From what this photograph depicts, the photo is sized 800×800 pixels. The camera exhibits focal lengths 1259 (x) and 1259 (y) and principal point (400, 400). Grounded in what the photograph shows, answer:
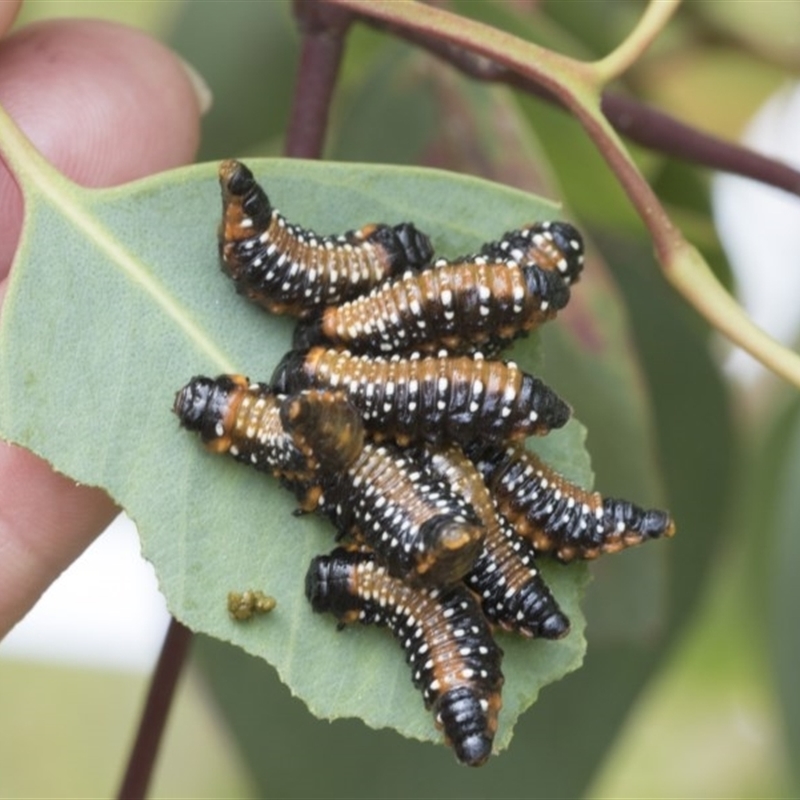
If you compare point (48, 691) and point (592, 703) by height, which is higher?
point (592, 703)

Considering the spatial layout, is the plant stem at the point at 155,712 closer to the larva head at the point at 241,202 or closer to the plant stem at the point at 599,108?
the larva head at the point at 241,202

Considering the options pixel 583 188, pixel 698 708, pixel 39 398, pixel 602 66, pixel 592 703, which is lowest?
pixel 698 708

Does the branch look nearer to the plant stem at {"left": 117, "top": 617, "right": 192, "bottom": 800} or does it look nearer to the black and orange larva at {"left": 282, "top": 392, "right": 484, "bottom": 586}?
the black and orange larva at {"left": 282, "top": 392, "right": 484, "bottom": 586}

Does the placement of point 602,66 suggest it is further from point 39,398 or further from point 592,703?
point 592,703

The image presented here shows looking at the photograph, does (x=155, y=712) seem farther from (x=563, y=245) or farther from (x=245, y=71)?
(x=245, y=71)

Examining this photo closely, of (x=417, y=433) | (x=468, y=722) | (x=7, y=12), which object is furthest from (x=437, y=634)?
(x=7, y=12)

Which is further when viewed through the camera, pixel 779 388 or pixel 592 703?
pixel 779 388

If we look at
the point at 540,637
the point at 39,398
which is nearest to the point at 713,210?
the point at 540,637

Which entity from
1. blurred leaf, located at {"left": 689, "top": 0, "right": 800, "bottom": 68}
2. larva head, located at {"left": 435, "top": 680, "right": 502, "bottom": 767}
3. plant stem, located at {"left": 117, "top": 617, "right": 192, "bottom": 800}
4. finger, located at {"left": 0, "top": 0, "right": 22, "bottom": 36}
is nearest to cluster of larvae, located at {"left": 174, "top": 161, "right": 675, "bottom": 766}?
larva head, located at {"left": 435, "top": 680, "right": 502, "bottom": 767}
